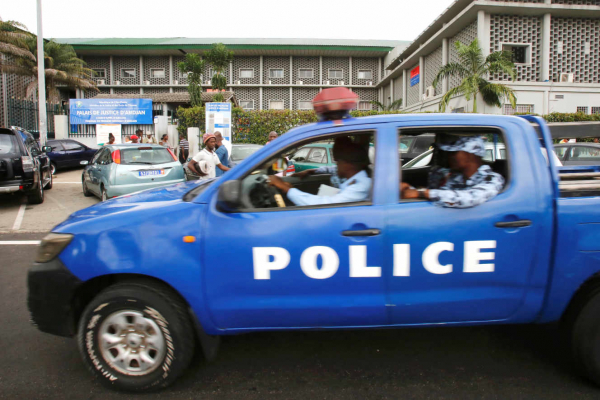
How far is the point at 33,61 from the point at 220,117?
1638cm

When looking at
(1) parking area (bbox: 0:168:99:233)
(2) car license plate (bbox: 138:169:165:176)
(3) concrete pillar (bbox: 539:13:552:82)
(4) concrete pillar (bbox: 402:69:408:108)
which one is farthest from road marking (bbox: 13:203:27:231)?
(4) concrete pillar (bbox: 402:69:408:108)

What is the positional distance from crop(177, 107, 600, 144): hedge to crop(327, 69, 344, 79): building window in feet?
67.8

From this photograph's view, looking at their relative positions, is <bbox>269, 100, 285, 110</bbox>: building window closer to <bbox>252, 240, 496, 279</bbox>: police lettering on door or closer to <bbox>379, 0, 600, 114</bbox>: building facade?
<bbox>379, 0, 600, 114</bbox>: building facade

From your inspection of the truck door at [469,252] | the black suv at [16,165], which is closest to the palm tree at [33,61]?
the black suv at [16,165]

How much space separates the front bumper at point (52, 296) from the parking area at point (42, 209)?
Result: 597cm

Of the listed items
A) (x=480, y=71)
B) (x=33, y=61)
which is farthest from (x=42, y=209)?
(x=33, y=61)

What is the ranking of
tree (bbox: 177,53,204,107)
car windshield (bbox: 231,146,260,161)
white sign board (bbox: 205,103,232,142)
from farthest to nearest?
tree (bbox: 177,53,204,107)
white sign board (bbox: 205,103,232,142)
car windshield (bbox: 231,146,260,161)

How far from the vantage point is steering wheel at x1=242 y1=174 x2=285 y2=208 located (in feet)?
8.93

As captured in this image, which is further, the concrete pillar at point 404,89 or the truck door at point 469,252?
the concrete pillar at point 404,89

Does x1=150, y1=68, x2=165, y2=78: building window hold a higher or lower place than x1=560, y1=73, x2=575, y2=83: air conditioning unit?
higher

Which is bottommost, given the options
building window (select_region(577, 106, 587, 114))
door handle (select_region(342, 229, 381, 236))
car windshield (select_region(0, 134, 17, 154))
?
door handle (select_region(342, 229, 381, 236))

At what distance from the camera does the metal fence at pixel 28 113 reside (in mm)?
21391

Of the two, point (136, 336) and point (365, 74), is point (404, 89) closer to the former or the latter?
point (365, 74)

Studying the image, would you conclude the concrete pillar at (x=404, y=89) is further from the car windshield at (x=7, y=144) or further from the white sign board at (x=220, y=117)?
the car windshield at (x=7, y=144)
